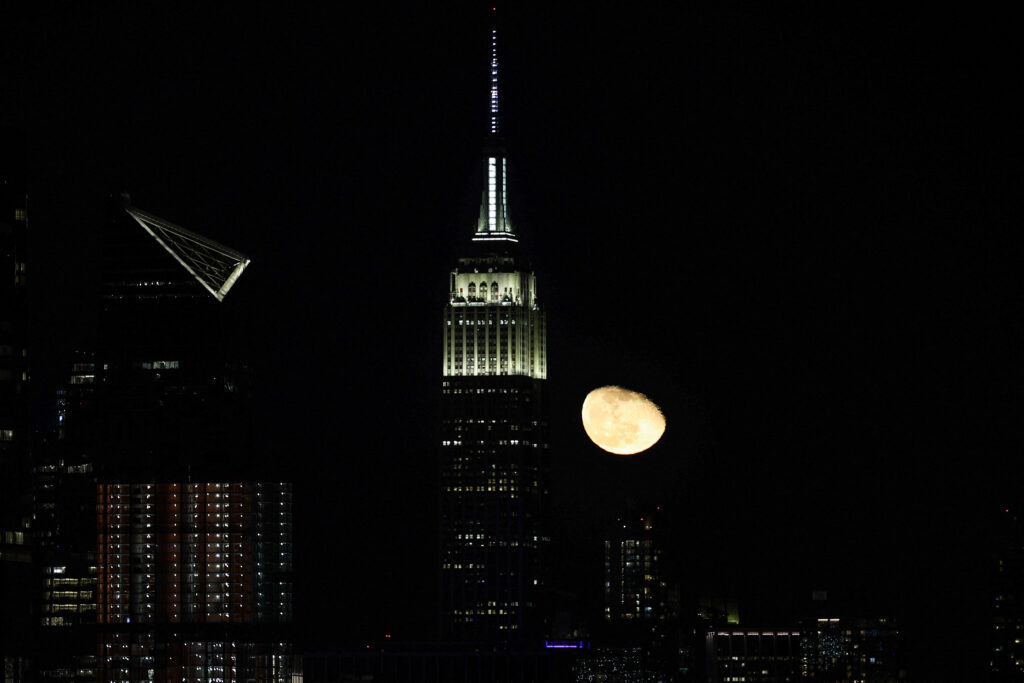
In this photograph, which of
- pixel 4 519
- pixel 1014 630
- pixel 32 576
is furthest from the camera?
pixel 1014 630

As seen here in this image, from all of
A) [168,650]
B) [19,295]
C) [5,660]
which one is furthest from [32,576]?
[168,650]

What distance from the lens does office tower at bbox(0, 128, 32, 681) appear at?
3278 inches

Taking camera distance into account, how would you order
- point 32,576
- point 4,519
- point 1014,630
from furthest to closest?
point 1014,630
point 32,576
point 4,519

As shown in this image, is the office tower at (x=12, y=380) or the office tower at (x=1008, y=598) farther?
the office tower at (x=1008, y=598)

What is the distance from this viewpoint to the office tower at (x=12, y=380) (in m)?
83.2

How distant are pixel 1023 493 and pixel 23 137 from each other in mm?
122483

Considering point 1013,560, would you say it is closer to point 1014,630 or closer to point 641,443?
point 1014,630

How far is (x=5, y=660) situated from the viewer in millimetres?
86062

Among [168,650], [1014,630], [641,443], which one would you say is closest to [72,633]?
[168,650]

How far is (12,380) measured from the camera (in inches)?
3290

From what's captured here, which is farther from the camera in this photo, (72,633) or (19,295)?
(72,633)

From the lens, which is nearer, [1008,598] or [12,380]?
[12,380]

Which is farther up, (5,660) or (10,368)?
(10,368)

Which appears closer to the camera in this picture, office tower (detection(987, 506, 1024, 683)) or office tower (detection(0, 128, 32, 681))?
office tower (detection(0, 128, 32, 681))
